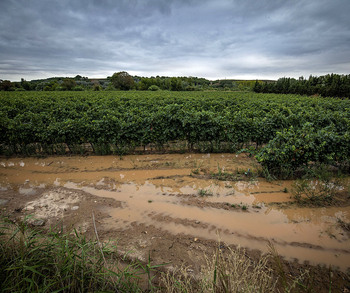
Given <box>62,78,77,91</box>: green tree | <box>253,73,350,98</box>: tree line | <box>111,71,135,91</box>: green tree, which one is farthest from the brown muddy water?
<box>62,78,77,91</box>: green tree

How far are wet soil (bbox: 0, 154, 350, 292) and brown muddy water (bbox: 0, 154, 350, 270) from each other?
0.7 inches

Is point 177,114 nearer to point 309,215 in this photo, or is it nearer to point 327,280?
point 309,215

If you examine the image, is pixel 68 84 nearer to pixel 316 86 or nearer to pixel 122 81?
pixel 122 81

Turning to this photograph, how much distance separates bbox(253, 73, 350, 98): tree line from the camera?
40831 millimetres

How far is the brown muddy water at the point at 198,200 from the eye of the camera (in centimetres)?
355

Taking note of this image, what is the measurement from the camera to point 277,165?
596 centimetres

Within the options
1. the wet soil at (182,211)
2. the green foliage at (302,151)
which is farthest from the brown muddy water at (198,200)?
the green foliage at (302,151)

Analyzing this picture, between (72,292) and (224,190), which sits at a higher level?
(72,292)

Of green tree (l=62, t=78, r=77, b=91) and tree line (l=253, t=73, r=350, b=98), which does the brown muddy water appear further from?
green tree (l=62, t=78, r=77, b=91)

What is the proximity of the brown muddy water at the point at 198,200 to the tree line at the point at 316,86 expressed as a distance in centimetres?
4954

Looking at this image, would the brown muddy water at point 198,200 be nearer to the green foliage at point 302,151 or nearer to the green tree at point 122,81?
the green foliage at point 302,151

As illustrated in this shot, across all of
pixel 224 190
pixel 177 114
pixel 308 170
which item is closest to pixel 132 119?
pixel 177 114

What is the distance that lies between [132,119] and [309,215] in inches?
286

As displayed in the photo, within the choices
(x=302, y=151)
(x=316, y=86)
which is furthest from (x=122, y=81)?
(x=302, y=151)
